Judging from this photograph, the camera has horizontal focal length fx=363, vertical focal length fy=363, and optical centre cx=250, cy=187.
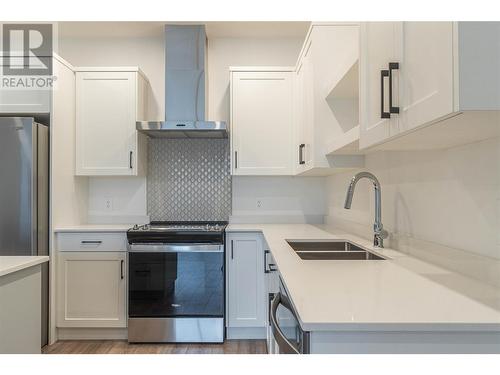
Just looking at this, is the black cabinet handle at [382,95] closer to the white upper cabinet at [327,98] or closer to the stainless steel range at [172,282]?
the white upper cabinet at [327,98]

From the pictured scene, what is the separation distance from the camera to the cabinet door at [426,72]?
33.3 inches

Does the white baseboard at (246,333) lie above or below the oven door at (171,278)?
below

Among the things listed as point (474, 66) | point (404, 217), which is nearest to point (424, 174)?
point (404, 217)

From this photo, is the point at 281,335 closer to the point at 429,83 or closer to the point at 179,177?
the point at 429,83

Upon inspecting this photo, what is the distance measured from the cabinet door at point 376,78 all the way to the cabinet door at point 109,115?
208 centimetres

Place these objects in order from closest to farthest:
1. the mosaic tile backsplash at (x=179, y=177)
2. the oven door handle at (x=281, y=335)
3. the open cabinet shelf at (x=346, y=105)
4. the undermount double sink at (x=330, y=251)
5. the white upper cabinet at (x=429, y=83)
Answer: the white upper cabinet at (x=429, y=83) < the oven door handle at (x=281, y=335) < the open cabinet shelf at (x=346, y=105) < the undermount double sink at (x=330, y=251) < the mosaic tile backsplash at (x=179, y=177)

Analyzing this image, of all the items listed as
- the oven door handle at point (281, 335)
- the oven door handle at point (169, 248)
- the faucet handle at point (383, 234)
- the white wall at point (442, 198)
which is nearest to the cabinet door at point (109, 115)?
the oven door handle at point (169, 248)

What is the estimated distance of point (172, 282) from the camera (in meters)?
2.66

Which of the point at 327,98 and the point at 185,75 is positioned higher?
the point at 185,75

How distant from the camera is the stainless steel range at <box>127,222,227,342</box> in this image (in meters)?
2.67

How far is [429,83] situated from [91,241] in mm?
2560

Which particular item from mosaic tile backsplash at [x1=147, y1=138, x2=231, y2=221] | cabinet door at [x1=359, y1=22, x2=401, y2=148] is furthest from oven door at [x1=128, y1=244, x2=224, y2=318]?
cabinet door at [x1=359, y1=22, x2=401, y2=148]

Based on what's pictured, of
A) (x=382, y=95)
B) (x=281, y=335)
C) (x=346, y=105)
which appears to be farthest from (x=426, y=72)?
(x=346, y=105)

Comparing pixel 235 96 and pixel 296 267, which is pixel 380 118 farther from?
pixel 235 96
